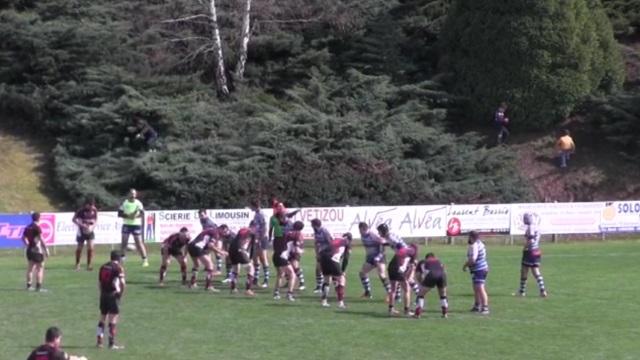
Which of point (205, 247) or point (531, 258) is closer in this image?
point (531, 258)

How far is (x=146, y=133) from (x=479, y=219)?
684 inches

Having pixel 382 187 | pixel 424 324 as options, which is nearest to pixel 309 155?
pixel 382 187

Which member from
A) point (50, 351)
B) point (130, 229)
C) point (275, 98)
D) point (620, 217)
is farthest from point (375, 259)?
point (275, 98)

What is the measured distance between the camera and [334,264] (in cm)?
2427

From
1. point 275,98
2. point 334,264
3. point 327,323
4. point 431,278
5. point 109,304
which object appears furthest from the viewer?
point 275,98

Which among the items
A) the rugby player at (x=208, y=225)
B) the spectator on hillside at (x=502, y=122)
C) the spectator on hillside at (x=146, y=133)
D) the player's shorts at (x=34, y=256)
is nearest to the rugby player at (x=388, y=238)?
the rugby player at (x=208, y=225)

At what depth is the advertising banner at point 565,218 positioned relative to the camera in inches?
1753

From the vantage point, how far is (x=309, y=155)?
4838 centimetres

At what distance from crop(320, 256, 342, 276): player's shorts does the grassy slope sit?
26393 millimetres

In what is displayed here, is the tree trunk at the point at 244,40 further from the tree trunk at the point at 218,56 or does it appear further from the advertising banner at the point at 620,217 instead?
the advertising banner at the point at 620,217

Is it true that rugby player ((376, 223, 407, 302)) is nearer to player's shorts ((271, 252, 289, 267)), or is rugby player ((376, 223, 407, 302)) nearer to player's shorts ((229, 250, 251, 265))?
player's shorts ((271, 252, 289, 267))

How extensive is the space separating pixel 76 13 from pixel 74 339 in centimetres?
3875

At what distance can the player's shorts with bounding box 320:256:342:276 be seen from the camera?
24281mm

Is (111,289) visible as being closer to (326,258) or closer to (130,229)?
(326,258)
